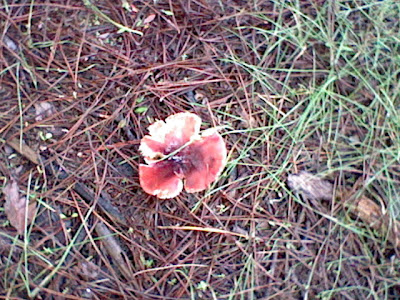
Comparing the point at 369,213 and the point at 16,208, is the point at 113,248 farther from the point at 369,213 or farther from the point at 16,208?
the point at 369,213

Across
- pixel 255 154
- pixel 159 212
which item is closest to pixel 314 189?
pixel 255 154

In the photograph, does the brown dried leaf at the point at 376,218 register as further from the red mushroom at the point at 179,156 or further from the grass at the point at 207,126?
the red mushroom at the point at 179,156

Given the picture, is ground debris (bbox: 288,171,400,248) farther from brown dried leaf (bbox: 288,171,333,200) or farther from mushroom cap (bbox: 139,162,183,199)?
mushroom cap (bbox: 139,162,183,199)

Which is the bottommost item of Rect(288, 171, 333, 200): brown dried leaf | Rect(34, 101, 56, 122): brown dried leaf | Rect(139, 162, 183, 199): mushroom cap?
Rect(288, 171, 333, 200): brown dried leaf

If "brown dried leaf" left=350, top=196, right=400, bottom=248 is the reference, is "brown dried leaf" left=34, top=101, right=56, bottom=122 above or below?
above

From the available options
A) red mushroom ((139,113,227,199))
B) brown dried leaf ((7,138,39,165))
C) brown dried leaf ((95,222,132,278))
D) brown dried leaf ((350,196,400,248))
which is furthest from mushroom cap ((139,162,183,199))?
brown dried leaf ((350,196,400,248))

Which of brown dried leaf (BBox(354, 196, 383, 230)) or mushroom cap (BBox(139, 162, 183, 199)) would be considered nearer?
mushroom cap (BBox(139, 162, 183, 199))

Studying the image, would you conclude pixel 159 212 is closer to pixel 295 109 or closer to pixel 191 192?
pixel 191 192

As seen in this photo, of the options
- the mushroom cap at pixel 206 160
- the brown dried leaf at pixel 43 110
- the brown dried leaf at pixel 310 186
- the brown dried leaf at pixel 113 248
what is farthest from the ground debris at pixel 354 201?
the brown dried leaf at pixel 43 110
